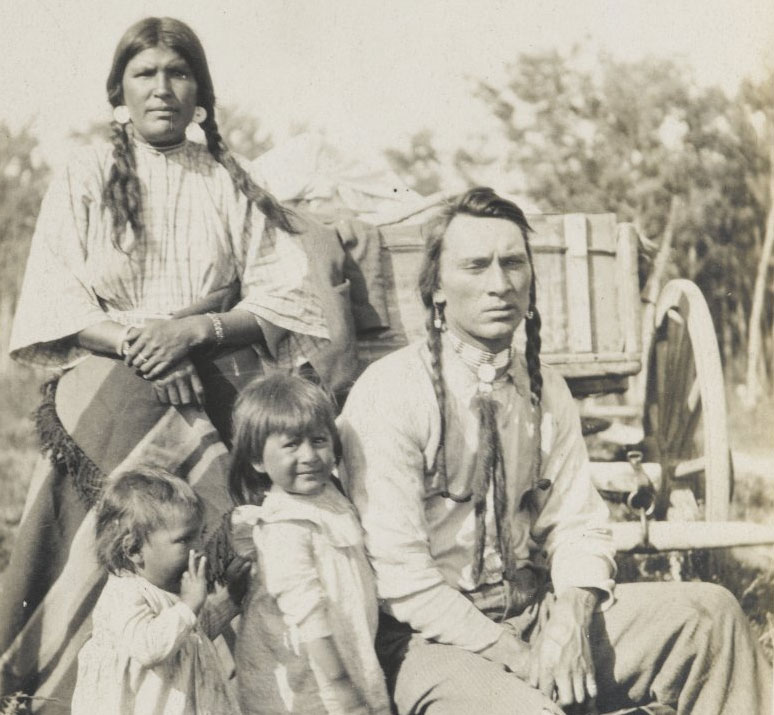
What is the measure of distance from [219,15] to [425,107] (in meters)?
0.69

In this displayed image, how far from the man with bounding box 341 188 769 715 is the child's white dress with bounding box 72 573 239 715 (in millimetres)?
388

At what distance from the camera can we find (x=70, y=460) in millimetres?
2611

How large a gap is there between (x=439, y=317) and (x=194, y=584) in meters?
0.75

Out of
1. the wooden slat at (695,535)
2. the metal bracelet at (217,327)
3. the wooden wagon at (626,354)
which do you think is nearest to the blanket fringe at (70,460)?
the metal bracelet at (217,327)

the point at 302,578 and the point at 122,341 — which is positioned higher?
the point at 122,341

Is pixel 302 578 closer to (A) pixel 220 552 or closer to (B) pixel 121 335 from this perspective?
(A) pixel 220 552

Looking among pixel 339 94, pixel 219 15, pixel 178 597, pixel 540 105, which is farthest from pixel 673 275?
pixel 178 597

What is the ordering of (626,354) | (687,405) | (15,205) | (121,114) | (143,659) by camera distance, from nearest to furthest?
(143,659) < (121,114) < (15,205) < (626,354) < (687,405)

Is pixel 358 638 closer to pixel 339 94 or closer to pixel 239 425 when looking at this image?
pixel 239 425

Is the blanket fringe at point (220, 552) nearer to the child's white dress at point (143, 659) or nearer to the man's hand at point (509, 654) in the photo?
the child's white dress at point (143, 659)

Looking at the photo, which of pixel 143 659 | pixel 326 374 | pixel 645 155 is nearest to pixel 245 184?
pixel 326 374

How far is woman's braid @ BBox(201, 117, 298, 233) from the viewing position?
276cm

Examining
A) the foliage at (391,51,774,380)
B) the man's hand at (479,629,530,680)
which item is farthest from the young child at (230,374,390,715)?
the foliage at (391,51,774,380)

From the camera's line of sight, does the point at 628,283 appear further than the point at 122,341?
Yes
